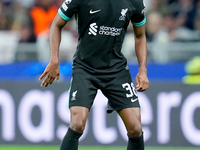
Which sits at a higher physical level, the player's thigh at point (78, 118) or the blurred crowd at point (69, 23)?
the blurred crowd at point (69, 23)

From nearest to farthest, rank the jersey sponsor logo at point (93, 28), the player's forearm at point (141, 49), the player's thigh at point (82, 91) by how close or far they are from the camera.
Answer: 1. the player's thigh at point (82, 91)
2. the jersey sponsor logo at point (93, 28)
3. the player's forearm at point (141, 49)

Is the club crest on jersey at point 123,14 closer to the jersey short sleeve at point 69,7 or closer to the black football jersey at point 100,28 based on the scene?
the black football jersey at point 100,28

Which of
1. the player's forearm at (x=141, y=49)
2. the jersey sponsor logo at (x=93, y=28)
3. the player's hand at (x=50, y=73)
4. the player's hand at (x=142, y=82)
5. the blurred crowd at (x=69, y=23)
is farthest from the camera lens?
the blurred crowd at (x=69, y=23)

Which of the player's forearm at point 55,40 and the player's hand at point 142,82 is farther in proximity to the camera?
the player's hand at point 142,82

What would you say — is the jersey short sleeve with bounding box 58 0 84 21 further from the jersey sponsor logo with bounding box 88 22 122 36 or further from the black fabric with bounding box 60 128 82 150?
the black fabric with bounding box 60 128 82 150

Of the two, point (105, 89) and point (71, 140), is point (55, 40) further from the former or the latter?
point (71, 140)

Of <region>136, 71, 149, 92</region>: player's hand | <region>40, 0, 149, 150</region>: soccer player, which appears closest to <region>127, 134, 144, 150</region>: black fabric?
<region>40, 0, 149, 150</region>: soccer player

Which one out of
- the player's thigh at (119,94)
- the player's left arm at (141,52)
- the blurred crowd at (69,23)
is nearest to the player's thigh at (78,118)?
the player's thigh at (119,94)

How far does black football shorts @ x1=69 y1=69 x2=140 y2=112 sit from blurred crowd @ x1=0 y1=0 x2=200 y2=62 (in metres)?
4.79

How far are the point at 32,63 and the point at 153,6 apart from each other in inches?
124

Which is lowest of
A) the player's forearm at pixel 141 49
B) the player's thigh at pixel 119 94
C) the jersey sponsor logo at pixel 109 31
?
the player's thigh at pixel 119 94

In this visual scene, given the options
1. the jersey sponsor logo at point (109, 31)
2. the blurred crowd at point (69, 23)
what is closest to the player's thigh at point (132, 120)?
the jersey sponsor logo at point (109, 31)

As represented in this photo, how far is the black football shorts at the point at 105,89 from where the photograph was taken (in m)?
4.87

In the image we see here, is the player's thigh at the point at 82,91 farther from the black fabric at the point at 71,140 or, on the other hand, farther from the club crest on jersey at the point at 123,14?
the club crest on jersey at the point at 123,14
